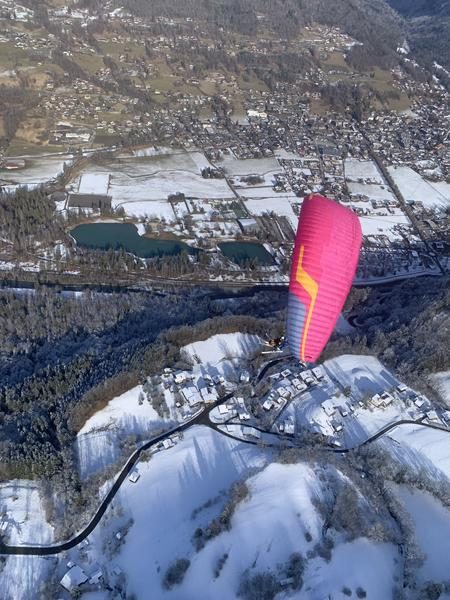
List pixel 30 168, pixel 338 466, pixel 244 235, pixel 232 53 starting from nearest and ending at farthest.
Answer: pixel 338 466 < pixel 244 235 < pixel 30 168 < pixel 232 53

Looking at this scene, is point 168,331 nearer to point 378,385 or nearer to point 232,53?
point 378,385

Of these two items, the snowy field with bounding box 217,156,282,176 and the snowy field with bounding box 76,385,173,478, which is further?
the snowy field with bounding box 217,156,282,176

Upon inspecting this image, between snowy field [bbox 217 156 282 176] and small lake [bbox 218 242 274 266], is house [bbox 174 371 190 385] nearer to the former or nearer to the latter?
small lake [bbox 218 242 274 266]

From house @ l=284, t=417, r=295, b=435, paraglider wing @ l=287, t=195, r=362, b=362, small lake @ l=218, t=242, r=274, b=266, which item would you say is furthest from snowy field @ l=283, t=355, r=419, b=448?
small lake @ l=218, t=242, r=274, b=266

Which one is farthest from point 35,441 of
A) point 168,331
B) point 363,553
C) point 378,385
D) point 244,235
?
point 244,235

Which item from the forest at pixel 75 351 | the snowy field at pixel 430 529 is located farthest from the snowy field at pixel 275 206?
the snowy field at pixel 430 529

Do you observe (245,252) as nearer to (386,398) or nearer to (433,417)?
(386,398)
